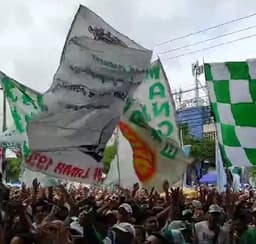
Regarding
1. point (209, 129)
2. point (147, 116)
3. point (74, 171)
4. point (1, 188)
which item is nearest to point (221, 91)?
point (147, 116)

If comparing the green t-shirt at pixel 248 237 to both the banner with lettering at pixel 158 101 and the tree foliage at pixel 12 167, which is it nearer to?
the banner with lettering at pixel 158 101

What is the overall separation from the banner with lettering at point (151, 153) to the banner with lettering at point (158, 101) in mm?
604

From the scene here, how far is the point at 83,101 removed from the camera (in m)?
7.48

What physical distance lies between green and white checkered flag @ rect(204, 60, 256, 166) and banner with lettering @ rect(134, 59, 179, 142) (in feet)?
4.15

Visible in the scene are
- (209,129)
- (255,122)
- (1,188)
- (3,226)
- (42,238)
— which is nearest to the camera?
(42,238)

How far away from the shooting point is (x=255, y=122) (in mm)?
8945

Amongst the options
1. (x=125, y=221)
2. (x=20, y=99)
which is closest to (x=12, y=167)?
(x=20, y=99)

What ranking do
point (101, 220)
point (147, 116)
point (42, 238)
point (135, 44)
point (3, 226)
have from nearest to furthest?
point (42, 238)
point (3, 226)
point (101, 220)
point (135, 44)
point (147, 116)

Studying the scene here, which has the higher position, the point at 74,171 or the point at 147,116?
the point at 147,116

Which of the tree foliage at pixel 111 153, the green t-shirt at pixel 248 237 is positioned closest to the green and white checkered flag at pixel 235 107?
the tree foliage at pixel 111 153

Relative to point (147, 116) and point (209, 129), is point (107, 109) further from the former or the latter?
point (209, 129)

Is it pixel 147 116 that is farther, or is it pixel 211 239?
pixel 147 116

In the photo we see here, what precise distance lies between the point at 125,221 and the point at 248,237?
1.17 m

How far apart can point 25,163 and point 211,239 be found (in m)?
2.04
